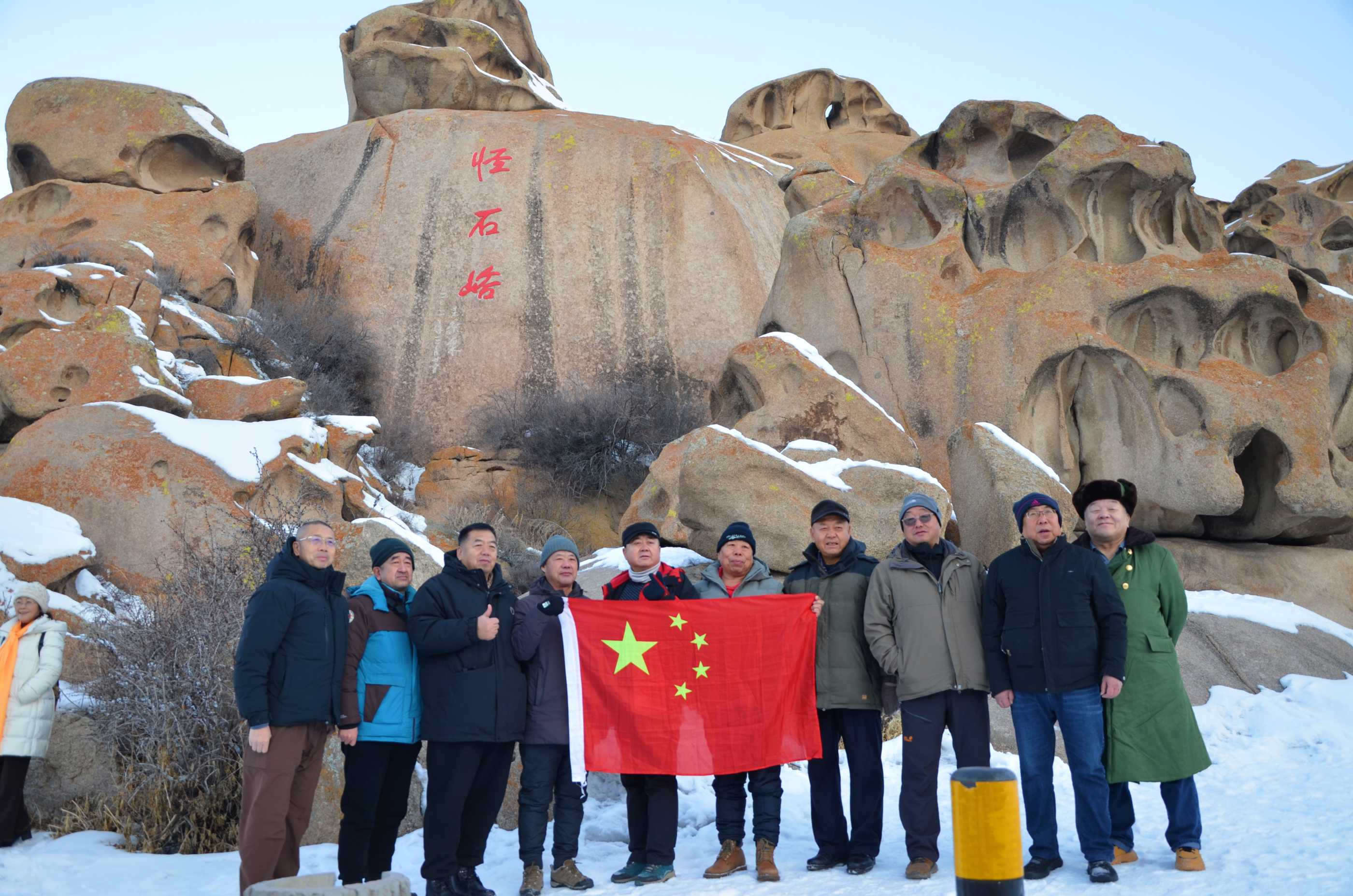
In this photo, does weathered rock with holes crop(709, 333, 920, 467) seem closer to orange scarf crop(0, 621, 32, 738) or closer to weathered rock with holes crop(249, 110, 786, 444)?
orange scarf crop(0, 621, 32, 738)

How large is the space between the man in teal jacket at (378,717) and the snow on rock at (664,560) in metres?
3.92

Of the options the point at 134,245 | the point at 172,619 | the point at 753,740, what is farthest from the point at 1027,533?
the point at 134,245

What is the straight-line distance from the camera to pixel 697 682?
540 centimetres

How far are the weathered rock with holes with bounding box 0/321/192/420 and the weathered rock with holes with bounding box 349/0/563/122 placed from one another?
10.9m

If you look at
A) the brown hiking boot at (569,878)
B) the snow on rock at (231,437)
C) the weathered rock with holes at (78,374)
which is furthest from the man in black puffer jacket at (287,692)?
the weathered rock with holes at (78,374)

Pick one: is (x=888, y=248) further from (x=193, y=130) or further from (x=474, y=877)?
(x=193, y=130)

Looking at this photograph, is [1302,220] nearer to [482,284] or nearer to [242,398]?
[482,284]

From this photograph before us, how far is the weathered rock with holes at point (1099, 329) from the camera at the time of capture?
993 centimetres

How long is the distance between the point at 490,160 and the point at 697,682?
1563 cm

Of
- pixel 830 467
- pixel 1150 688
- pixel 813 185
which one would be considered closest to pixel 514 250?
pixel 813 185

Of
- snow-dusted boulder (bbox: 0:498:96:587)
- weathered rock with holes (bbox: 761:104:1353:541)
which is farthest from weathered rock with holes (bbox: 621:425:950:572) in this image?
snow-dusted boulder (bbox: 0:498:96:587)

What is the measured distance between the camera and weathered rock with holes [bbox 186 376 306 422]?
1123 cm

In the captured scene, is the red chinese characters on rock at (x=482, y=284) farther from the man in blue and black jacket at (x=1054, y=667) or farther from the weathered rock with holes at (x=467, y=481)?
the man in blue and black jacket at (x=1054, y=667)

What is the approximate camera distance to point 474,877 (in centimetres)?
471
